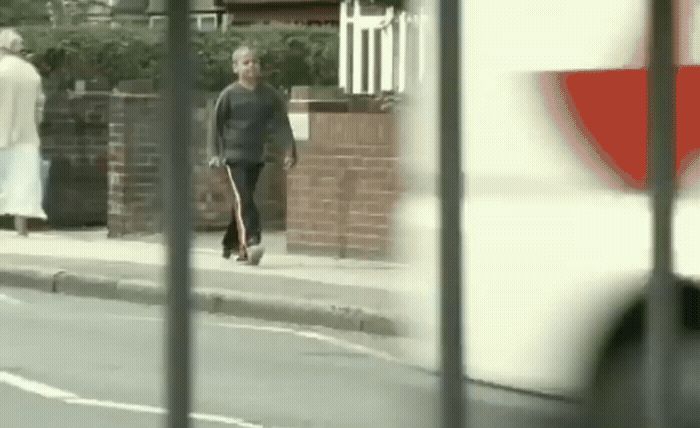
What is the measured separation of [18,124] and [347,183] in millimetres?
9154

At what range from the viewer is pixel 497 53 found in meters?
3.38

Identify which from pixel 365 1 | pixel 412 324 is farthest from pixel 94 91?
pixel 365 1

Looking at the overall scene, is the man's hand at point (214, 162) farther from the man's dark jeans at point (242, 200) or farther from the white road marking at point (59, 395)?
the white road marking at point (59, 395)

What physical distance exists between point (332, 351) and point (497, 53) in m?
5.24

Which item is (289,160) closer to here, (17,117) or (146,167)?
(17,117)

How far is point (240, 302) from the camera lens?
824cm

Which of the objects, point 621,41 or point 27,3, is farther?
point 621,41

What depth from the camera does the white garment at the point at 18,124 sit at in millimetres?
2094

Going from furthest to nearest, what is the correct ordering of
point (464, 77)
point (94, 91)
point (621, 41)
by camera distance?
point (621, 41)
point (94, 91)
point (464, 77)

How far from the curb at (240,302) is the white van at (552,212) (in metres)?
0.34

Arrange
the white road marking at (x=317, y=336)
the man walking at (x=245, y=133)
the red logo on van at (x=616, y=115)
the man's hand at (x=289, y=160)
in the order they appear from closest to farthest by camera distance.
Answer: the man walking at (x=245, y=133), the red logo on van at (x=616, y=115), the man's hand at (x=289, y=160), the white road marking at (x=317, y=336)

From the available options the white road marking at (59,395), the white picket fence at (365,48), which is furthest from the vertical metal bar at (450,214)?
the white picket fence at (365,48)

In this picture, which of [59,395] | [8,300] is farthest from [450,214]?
[8,300]

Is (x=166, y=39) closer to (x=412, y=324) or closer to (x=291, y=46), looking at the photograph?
(x=412, y=324)
